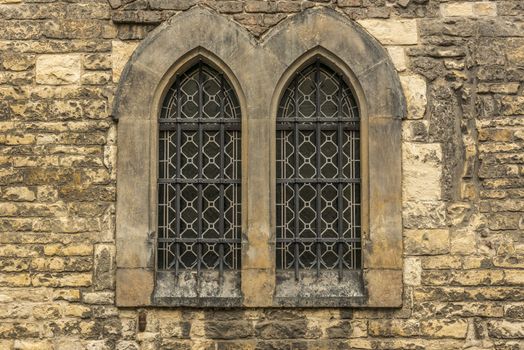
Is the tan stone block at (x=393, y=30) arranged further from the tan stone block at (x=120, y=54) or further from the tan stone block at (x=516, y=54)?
the tan stone block at (x=120, y=54)

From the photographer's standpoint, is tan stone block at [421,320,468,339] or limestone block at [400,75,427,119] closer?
tan stone block at [421,320,468,339]

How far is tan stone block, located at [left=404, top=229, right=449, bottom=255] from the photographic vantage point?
22.9ft

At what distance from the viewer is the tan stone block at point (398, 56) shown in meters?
7.14

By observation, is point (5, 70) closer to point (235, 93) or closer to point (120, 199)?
point (120, 199)

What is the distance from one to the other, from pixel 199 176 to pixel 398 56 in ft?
6.27

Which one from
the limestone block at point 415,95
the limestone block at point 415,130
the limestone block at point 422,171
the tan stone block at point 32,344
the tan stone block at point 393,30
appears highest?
the tan stone block at point 393,30

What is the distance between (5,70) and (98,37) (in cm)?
81

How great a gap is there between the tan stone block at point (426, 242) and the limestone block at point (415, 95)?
944 millimetres

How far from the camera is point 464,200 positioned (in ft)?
23.0

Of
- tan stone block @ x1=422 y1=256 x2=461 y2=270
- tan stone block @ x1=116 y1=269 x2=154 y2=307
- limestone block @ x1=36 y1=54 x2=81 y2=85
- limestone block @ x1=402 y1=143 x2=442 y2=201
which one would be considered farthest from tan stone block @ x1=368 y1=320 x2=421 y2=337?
limestone block @ x1=36 y1=54 x2=81 y2=85

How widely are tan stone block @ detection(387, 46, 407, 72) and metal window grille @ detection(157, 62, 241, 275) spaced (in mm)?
1343

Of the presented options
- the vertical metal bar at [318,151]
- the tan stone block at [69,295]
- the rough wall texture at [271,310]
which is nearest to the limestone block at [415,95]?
the rough wall texture at [271,310]

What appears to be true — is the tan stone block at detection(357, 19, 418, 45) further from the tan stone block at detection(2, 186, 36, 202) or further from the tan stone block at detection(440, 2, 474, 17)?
the tan stone block at detection(2, 186, 36, 202)

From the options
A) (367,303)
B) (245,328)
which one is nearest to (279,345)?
(245,328)
